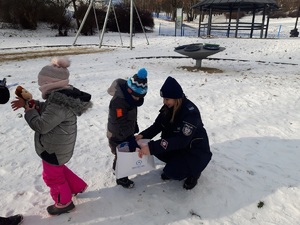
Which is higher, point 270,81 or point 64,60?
point 64,60

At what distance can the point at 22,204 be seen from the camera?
243cm

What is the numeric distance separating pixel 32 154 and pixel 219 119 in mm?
3110

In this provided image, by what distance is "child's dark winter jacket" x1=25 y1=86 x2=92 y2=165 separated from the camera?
1.91 m

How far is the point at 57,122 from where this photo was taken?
196cm

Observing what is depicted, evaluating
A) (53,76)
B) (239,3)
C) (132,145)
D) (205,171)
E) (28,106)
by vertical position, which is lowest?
(205,171)

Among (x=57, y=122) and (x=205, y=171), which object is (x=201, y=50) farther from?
(x=57, y=122)

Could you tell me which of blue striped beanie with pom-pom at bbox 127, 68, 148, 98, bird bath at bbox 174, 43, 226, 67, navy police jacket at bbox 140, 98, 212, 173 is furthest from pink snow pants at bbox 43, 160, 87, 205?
bird bath at bbox 174, 43, 226, 67

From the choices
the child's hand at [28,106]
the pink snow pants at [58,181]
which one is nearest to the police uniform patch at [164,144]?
the pink snow pants at [58,181]

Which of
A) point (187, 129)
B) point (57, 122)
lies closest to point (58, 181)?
point (57, 122)

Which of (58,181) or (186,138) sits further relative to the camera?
(186,138)

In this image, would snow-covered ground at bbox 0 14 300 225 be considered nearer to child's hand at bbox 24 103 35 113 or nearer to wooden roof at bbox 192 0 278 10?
child's hand at bbox 24 103 35 113

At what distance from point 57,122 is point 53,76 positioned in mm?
348

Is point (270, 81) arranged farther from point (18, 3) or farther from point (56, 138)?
point (18, 3)

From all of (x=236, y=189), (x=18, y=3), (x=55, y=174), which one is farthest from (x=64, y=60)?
(x=18, y=3)
